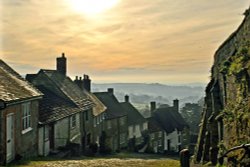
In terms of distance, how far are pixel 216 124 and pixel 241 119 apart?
19.8ft

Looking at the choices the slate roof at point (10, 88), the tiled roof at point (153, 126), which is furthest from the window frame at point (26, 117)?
the tiled roof at point (153, 126)

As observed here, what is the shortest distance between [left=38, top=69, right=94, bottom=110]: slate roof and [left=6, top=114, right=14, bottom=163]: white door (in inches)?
543

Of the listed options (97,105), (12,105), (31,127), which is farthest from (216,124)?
(97,105)

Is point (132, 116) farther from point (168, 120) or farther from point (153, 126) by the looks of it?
point (168, 120)

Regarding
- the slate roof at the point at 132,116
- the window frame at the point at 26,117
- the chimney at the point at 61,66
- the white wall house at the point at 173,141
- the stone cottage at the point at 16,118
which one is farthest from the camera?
the white wall house at the point at 173,141

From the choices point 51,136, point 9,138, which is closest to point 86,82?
point 51,136

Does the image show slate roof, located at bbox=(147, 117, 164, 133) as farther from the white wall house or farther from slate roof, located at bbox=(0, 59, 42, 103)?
slate roof, located at bbox=(0, 59, 42, 103)

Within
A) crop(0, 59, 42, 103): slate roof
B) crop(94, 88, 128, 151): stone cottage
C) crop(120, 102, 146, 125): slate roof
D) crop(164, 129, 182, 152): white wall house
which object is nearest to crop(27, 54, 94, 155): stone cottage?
crop(0, 59, 42, 103): slate roof

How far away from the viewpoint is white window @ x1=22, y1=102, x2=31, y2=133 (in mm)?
18991

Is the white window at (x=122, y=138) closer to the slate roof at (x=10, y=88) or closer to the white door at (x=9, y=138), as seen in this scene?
the slate roof at (x=10, y=88)

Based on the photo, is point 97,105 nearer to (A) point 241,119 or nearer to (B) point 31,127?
(B) point 31,127

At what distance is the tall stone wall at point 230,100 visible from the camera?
29.8 ft

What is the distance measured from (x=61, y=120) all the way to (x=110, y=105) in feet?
80.9

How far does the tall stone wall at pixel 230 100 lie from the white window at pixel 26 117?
10317 mm
